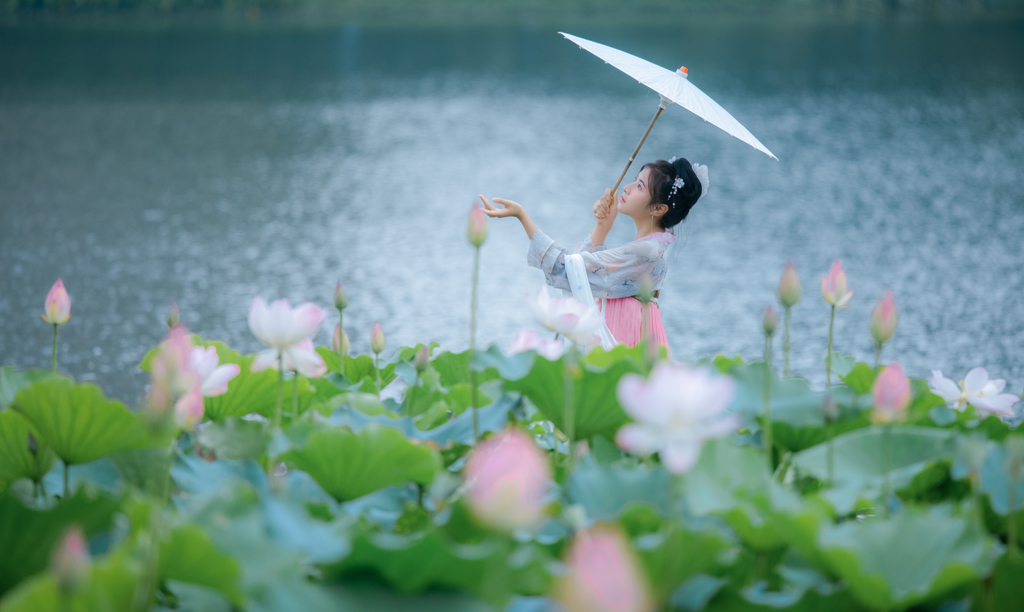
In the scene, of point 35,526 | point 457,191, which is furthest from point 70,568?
point 457,191

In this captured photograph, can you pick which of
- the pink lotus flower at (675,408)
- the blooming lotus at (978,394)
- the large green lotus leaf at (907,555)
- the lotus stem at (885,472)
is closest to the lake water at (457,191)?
the blooming lotus at (978,394)

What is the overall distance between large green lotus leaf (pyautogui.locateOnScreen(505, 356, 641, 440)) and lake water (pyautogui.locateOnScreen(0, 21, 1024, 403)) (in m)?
1.38

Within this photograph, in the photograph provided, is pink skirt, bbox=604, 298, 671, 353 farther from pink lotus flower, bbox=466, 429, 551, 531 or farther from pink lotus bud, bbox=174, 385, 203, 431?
pink lotus flower, bbox=466, 429, 551, 531

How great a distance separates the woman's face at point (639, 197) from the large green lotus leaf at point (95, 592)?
1.77 m

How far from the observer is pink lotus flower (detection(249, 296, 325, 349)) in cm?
102

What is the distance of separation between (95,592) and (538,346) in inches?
25.2

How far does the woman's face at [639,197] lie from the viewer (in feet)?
7.53

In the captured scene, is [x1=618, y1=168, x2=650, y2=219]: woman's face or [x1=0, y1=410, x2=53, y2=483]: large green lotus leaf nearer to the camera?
[x1=0, y1=410, x2=53, y2=483]: large green lotus leaf

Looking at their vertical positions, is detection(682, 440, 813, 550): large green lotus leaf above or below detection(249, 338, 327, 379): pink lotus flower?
below

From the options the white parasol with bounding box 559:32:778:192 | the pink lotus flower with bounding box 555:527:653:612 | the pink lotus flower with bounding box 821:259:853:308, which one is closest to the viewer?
the pink lotus flower with bounding box 555:527:653:612

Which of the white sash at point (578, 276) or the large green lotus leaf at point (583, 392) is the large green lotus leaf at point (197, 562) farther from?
the white sash at point (578, 276)

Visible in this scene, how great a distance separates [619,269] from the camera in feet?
7.46

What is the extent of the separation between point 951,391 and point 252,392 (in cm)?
94

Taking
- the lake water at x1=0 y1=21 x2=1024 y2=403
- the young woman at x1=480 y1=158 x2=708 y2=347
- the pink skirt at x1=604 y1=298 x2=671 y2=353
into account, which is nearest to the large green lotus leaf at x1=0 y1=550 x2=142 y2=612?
the young woman at x1=480 y1=158 x2=708 y2=347
